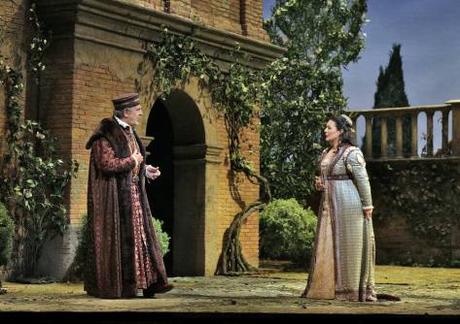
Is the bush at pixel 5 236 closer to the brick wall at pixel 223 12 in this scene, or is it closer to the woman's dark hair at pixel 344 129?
the brick wall at pixel 223 12

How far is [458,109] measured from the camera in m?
16.9

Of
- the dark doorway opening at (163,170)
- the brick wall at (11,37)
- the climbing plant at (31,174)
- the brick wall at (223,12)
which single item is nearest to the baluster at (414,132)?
the brick wall at (223,12)

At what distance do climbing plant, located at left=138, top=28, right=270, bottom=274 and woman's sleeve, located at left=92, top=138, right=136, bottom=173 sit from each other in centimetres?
372

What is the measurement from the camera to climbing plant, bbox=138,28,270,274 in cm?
1280

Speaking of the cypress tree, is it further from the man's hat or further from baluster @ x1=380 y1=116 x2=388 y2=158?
the man's hat

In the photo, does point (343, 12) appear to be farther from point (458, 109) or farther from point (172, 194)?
point (172, 194)

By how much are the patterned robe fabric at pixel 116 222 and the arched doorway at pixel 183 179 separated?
4544mm

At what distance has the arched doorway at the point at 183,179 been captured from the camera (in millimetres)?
13570

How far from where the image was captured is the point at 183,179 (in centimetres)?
1379

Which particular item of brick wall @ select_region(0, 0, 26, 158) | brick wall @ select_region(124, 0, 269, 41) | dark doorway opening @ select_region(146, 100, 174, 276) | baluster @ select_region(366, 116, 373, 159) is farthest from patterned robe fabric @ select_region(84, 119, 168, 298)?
baluster @ select_region(366, 116, 373, 159)

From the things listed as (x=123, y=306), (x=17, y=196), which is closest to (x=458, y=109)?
(x=17, y=196)

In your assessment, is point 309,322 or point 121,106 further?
point 121,106

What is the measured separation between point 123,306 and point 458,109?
10.7m

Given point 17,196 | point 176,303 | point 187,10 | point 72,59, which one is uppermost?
point 187,10
